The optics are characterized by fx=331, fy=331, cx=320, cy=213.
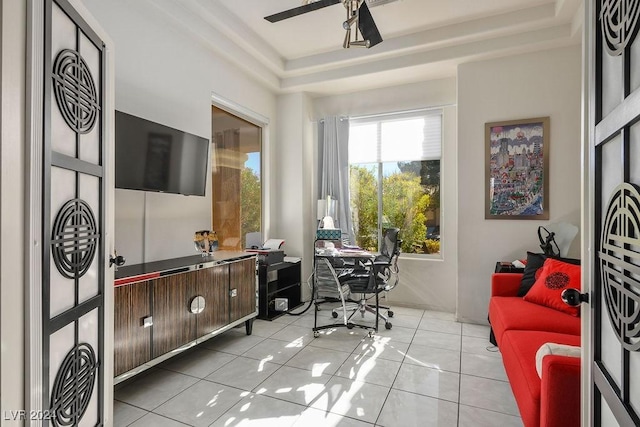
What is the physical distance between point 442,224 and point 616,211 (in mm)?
3414

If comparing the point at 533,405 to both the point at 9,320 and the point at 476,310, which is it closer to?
the point at 9,320

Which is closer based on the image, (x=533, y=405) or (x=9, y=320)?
(x=9, y=320)

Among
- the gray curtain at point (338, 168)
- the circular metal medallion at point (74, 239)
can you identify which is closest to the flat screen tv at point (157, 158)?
the circular metal medallion at point (74, 239)

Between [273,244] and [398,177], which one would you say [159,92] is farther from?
[398,177]

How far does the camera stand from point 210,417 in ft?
6.46

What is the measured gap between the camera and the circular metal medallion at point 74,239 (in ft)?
4.26

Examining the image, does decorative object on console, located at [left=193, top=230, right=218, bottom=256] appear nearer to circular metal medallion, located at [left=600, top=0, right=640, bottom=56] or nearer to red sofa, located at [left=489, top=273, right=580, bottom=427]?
red sofa, located at [left=489, top=273, right=580, bottom=427]

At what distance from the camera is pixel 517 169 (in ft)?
11.5

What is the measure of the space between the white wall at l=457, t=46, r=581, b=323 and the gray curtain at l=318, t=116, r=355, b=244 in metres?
1.44

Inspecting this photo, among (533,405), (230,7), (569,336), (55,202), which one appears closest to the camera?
(55,202)

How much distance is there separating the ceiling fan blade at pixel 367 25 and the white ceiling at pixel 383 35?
871mm

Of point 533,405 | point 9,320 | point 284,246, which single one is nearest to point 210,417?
point 9,320

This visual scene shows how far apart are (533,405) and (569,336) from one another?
2.70 ft

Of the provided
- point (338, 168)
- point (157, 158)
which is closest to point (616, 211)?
point (157, 158)
